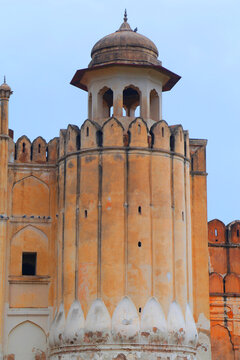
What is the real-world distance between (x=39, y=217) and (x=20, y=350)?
12.9 feet

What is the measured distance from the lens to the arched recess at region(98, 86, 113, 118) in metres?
29.3

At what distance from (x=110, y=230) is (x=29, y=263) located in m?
3.30

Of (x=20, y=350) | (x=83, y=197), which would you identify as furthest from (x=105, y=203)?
(x=20, y=350)

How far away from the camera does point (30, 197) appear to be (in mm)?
28750

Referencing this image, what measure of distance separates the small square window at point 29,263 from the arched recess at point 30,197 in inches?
49.0

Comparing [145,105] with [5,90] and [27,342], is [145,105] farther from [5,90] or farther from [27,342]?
[27,342]

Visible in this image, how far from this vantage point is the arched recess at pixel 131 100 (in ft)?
100.0

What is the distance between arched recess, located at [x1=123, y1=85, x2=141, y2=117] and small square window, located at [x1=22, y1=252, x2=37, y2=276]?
5.79 metres

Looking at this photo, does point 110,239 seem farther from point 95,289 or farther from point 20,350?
point 20,350

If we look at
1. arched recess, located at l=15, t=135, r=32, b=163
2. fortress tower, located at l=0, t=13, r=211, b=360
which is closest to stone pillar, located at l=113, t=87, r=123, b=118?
fortress tower, located at l=0, t=13, r=211, b=360

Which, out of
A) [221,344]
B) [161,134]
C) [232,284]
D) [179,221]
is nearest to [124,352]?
[179,221]

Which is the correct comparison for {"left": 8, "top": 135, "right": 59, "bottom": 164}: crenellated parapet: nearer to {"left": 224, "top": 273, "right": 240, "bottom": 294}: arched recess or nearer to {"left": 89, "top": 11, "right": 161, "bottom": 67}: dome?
{"left": 89, "top": 11, "right": 161, "bottom": 67}: dome

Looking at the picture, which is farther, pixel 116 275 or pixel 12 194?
pixel 12 194

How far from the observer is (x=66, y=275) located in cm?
2716
